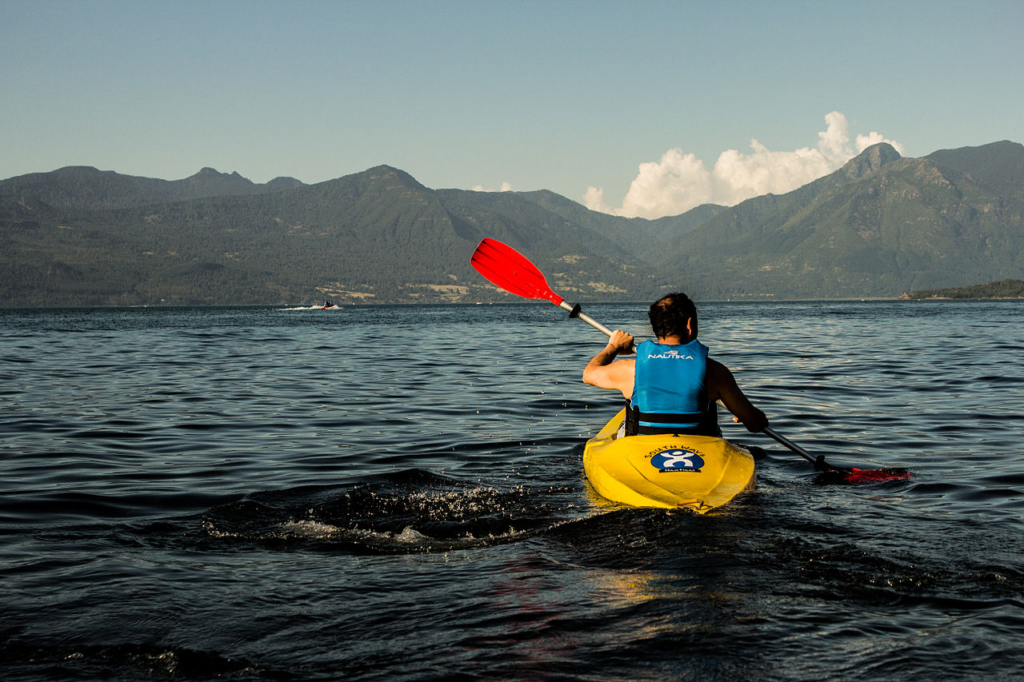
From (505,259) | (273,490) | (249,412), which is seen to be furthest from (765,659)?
(249,412)

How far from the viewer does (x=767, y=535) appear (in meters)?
6.61

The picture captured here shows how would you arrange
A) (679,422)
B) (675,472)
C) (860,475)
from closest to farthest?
1. (675,472)
2. (679,422)
3. (860,475)

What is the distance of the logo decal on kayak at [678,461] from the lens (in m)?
7.31

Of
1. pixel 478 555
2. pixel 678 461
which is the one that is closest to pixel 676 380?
pixel 678 461

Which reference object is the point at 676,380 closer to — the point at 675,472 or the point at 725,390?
the point at 725,390

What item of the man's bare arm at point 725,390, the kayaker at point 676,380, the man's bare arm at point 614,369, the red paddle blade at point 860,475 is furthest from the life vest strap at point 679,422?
the red paddle blade at point 860,475

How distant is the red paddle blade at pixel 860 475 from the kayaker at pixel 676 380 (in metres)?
1.92

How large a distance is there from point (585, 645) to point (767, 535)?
2.84 meters

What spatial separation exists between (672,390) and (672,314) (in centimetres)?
72

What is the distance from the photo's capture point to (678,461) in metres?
7.32

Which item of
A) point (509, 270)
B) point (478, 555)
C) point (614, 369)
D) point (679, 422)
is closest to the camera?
point (478, 555)

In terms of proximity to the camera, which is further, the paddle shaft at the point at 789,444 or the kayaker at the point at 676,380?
the paddle shaft at the point at 789,444

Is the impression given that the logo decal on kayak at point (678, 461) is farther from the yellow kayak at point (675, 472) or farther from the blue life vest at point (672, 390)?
the blue life vest at point (672, 390)

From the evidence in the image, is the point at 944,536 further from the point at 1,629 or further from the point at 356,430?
the point at 356,430
